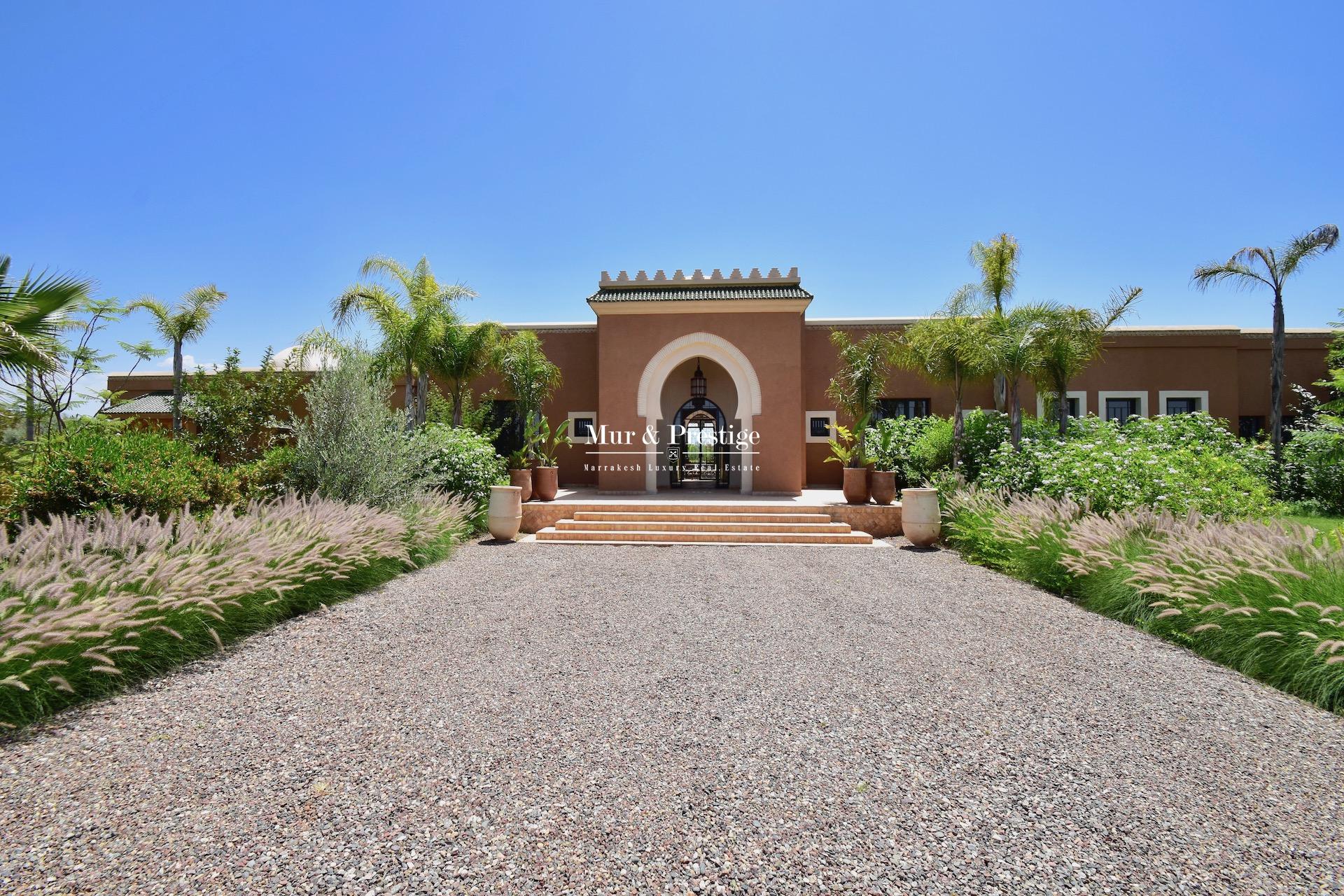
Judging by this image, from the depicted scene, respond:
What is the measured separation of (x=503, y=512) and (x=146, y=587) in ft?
20.6

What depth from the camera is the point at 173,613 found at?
430cm

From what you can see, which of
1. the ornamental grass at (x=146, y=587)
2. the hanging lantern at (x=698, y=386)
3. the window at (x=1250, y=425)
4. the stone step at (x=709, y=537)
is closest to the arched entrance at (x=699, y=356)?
the hanging lantern at (x=698, y=386)

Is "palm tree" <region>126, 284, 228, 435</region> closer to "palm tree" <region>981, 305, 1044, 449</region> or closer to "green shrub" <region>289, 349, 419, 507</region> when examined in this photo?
"green shrub" <region>289, 349, 419, 507</region>

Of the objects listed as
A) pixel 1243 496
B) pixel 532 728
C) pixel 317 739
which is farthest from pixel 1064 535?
pixel 317 739

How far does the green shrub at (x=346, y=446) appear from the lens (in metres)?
8.77

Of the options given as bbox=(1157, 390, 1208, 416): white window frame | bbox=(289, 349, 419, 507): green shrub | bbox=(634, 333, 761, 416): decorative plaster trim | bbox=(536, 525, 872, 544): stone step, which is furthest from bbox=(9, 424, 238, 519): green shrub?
bbox=(1157, 390, 1208, 416): white window frame

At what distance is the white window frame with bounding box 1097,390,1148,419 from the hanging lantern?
1166cm

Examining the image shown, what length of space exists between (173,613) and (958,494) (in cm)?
1080

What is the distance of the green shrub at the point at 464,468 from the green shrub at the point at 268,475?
7.57 feet

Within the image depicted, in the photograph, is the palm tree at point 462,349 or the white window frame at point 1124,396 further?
the white window frame at point 1124,396

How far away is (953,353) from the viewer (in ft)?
39.1

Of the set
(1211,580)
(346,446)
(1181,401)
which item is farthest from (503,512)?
(1181,401)

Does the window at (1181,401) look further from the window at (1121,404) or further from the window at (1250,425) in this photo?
the window at (1250,425)

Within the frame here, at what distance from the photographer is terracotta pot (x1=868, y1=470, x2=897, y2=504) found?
1159cm
